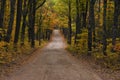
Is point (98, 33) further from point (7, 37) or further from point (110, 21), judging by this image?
point (7, 37)

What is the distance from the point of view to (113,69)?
17094 millimetres

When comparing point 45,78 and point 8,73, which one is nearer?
point 45,78

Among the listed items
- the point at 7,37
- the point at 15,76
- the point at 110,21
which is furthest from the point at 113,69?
the point at 110,21

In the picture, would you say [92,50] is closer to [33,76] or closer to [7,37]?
[7,37]

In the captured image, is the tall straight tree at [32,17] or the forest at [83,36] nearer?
the forest at [83,36]

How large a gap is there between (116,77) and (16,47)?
48.2ft

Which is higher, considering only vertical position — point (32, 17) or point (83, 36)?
point (32, 17)

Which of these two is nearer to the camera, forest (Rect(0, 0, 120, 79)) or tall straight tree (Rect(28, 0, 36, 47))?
forest (Rect(0, 0, 120, 79))

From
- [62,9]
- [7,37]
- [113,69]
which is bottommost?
[113,69]

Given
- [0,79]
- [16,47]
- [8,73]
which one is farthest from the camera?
[16,47]

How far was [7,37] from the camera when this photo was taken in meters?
23.6

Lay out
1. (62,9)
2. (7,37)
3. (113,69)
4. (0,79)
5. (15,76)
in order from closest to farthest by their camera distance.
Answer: (0,79)
(15,76)
(113,69)
(7,37)
(62,9)

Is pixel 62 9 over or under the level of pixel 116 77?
over

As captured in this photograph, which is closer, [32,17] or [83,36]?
[83,36]
